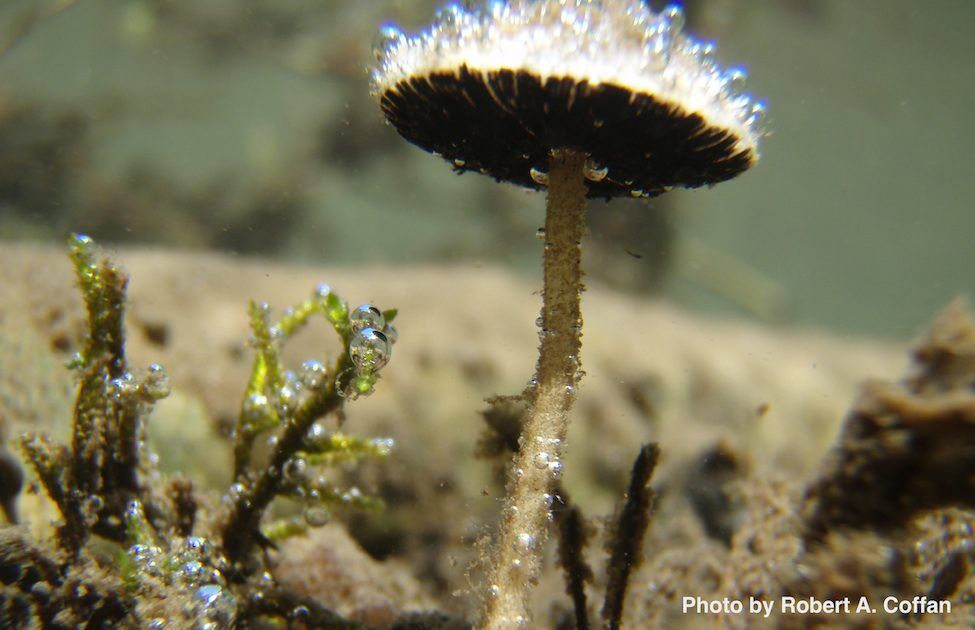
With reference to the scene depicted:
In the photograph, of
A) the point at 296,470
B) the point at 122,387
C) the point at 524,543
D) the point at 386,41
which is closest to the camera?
the point at 524,543

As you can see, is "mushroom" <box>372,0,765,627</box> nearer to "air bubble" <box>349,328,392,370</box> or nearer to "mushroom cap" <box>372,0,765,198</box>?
"mushroom cap" <box>372,0,765,198</box>

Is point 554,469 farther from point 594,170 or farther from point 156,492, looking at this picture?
point 156,492

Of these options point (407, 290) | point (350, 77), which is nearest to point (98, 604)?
point (407, 290)

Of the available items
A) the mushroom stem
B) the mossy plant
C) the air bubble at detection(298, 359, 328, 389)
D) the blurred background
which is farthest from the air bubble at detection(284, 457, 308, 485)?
the blurred background

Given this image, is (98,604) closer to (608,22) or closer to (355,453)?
(355,453)

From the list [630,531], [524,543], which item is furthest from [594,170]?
[630,531]

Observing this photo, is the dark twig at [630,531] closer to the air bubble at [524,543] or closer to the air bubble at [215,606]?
the air bubble at [524,543]
